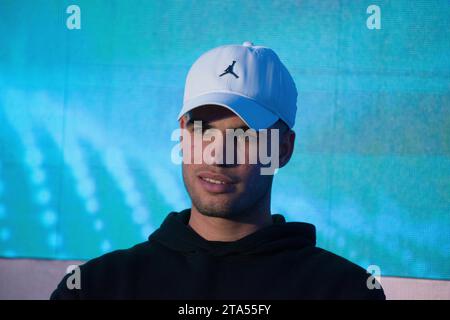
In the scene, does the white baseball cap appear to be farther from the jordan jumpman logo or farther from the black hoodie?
the black hoodie

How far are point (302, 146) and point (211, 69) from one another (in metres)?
1.62

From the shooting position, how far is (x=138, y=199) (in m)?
2.74

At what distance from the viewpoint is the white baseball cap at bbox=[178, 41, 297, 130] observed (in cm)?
108

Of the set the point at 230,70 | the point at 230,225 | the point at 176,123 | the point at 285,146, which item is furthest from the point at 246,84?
the point at 176,123

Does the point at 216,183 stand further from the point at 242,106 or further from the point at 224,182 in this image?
the point at 242,106

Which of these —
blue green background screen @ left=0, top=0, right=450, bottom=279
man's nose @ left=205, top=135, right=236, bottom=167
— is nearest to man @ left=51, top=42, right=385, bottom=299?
man's nose @ left=205, top=135, right=236, bottom=167

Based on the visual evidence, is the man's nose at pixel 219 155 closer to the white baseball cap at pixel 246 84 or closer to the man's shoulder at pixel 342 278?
the white baseball cap at pixel 246 84

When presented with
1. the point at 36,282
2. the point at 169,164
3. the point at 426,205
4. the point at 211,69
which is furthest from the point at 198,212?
the point at 36,282

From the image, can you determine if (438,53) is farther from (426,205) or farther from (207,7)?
(207,7)

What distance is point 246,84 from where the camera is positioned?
110cm

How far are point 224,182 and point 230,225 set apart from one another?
0.11 meters

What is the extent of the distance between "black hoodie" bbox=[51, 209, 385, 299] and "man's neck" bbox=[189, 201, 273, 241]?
0.01m

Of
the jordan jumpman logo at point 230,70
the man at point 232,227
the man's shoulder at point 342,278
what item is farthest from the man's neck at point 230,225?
the jordan jumpman logo at point 230,70
